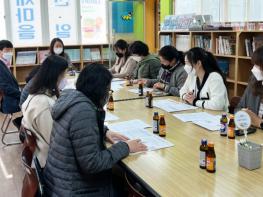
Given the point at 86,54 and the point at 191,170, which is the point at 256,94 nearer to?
the point at 191,170

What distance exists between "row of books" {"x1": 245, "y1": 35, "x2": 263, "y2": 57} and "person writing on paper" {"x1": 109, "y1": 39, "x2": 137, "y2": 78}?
1.69 meters

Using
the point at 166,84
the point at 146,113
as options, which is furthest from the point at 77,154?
the point at 166,84

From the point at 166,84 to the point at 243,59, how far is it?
4.92 ft

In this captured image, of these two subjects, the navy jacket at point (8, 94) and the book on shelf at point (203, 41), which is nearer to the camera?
the navy jacket at point (8, 94)

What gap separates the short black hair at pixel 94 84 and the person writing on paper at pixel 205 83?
1.43 m

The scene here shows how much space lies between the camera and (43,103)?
2393mm

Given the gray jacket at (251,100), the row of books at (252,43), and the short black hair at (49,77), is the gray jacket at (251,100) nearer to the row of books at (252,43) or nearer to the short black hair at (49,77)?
the short black hair at (49,77)

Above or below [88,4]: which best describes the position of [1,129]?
below

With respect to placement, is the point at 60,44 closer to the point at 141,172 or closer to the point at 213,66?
the point at 213,66

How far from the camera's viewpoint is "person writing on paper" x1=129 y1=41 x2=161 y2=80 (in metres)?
4.99

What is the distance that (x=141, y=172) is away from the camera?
170 centimetres

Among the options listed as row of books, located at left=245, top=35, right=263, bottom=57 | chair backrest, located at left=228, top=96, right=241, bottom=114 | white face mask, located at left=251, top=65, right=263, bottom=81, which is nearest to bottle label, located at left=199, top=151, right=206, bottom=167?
white face mask, located at left=251, top=65, right=263, bottom=81

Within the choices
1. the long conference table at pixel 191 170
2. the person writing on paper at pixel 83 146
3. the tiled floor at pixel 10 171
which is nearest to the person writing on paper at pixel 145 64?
the tiled floor at pixel 10 171

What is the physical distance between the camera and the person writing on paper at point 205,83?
3004 mm
